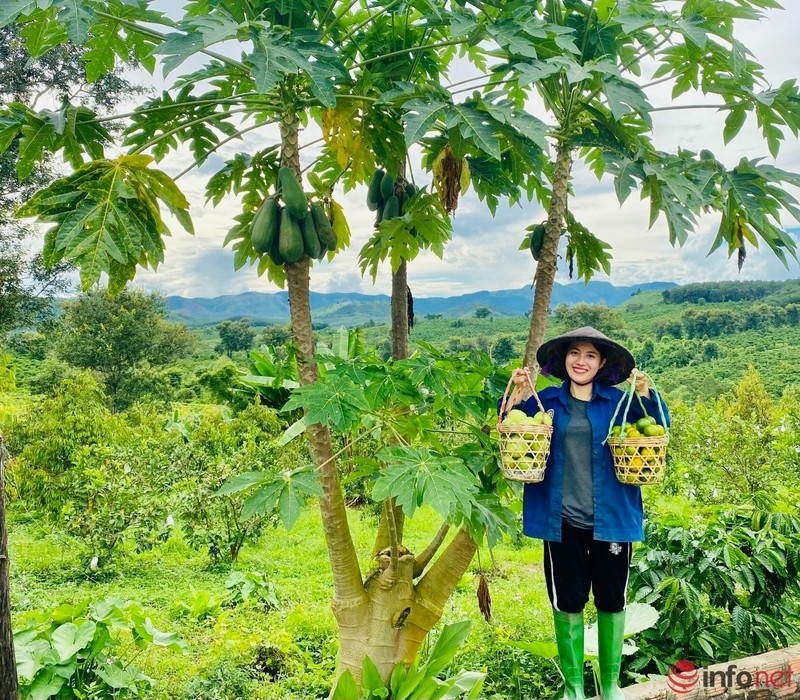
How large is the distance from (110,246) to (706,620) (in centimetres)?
342

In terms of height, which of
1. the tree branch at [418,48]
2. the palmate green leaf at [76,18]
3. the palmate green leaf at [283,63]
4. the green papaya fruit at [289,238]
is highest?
the tree branch at [418,48]

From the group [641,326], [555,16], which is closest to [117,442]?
[555,16]

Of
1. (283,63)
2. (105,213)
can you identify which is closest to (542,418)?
(283,63)

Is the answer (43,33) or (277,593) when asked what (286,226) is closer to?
(43,33)

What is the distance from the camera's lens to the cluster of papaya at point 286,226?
2.66m

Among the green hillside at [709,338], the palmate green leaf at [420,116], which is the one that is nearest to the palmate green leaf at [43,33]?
the palmate green leaf at [420,116]

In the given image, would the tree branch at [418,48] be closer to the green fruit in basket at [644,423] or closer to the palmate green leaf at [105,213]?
the palmate green leaf at [105,213]

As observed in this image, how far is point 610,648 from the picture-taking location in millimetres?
2570

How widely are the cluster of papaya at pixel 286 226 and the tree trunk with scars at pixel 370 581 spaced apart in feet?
0.38

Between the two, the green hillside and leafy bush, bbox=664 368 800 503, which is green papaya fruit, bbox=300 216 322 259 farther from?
the green hillside

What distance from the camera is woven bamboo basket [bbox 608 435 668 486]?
2.25 m

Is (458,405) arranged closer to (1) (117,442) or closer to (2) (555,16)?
(2) (555,16)

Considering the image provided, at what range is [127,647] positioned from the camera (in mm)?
3988

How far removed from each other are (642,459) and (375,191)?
1.76 metres
